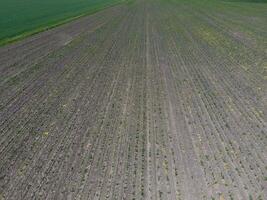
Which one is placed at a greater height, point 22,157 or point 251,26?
point 22,157

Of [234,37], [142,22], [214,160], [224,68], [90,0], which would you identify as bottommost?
[90,0]

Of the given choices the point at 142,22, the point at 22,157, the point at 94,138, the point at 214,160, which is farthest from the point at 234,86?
the point at 142,22

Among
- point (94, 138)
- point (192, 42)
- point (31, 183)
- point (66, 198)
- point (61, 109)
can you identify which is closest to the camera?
point (66, 198)

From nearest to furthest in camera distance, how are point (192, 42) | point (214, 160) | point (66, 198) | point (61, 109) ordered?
point (66, 198)
point (214, 160)
point (61, 109)
point (192, 42)

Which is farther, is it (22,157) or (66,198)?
(22,157)

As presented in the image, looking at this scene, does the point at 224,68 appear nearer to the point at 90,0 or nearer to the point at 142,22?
the point at 142,22

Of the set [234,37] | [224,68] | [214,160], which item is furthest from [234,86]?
[234,37]
